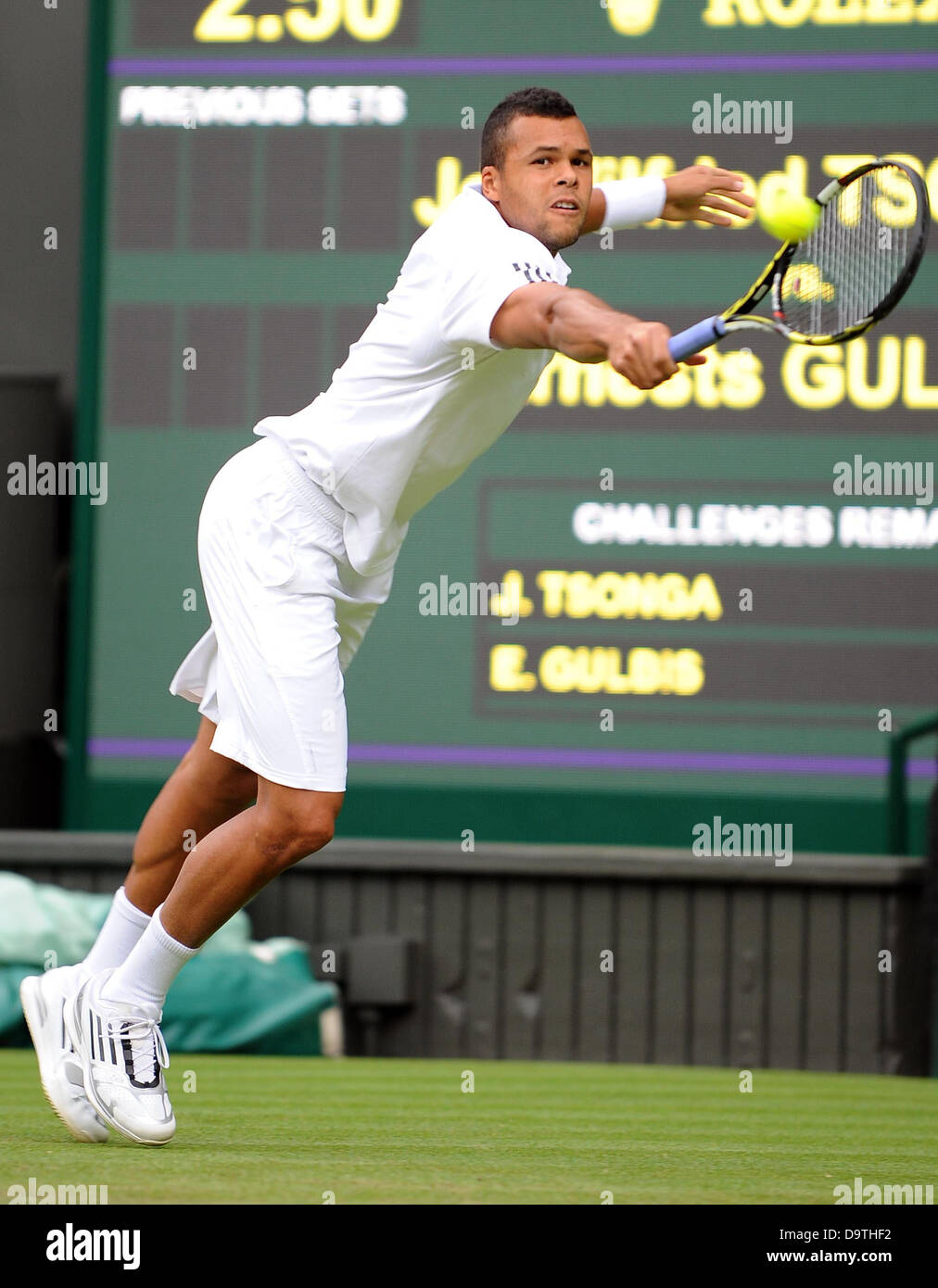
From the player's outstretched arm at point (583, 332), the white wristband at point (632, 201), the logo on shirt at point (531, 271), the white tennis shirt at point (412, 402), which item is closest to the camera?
the player's outstretched arm at point (583, 332)

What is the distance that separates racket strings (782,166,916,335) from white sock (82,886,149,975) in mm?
1407

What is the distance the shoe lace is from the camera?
2715mm

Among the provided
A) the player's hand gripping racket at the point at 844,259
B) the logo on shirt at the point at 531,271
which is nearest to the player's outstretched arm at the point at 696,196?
the player's hand gripping racket at the point at 844,259

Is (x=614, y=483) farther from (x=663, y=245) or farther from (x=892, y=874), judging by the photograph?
(x=892, y=874)

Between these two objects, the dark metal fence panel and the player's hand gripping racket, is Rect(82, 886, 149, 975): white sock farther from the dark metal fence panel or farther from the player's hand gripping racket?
the dark metal fence panel

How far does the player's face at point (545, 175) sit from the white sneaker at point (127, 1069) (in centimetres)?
134

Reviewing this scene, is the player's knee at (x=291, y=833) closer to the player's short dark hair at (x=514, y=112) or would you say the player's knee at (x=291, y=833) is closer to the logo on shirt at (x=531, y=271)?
the logo on shirt at (x=531, y=271)

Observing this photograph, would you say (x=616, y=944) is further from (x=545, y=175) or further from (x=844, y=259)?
(x=545, y=175)

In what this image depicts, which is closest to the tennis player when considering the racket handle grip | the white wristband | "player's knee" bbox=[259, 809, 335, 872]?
"player's knee" bbox=[259, 809, 335, 872]

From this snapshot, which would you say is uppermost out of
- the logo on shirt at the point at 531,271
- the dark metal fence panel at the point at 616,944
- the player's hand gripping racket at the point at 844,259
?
the player's hand gripping racket at the point at 844,259

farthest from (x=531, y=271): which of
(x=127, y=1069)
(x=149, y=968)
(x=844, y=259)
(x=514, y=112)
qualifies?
(x=127, y=1069)

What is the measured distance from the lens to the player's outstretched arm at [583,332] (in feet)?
7.33

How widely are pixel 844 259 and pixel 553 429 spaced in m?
2.95
